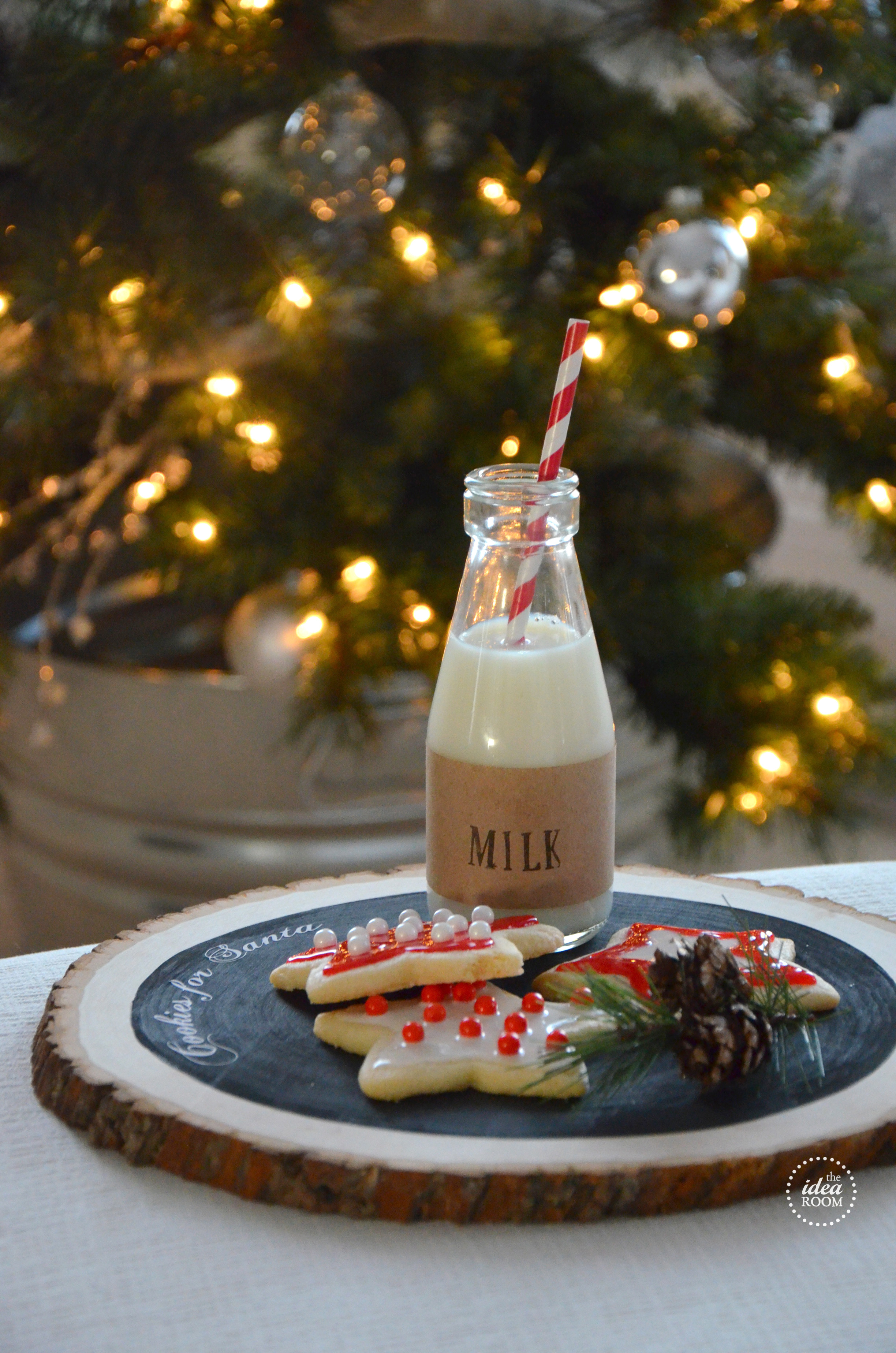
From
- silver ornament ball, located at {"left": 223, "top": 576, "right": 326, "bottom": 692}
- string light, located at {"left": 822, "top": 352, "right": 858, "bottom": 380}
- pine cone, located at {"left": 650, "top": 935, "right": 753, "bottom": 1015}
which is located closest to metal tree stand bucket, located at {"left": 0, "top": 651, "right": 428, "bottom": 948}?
silver ornament ball, located at {"left": 223, "top": 576, "right": 326, "bottom": 692}

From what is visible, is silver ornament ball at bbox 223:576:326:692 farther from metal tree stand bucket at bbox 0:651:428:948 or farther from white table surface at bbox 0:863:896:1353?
white table surface at bbox 0:863:896:1353

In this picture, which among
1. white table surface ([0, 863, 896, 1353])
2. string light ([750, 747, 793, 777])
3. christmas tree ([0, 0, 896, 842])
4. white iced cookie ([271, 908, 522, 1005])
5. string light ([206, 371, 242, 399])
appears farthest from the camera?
string light ([750, 747, 793, 777])

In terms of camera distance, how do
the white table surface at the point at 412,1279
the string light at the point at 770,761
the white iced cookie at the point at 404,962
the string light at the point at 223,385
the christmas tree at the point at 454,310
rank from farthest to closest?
the string light at the point at 770,761 < the string light at the point at 223,385 < the christmas tree at the point at 454,310 < the white iced cookie at the point at 404,962 < the white table surface at the point at 412,1279

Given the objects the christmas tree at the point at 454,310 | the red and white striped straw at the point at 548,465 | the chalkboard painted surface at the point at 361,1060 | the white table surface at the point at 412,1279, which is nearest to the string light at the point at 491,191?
the christmas tree at the point at 454,310

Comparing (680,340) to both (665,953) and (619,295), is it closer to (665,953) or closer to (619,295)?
(619,295)

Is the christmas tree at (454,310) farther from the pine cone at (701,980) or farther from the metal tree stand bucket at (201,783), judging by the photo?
the pine cone at (701,980)

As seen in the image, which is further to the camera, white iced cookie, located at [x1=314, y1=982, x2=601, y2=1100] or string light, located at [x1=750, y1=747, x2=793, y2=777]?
string light, located at [x1=750, y1=747, x2=793, y2=777]
